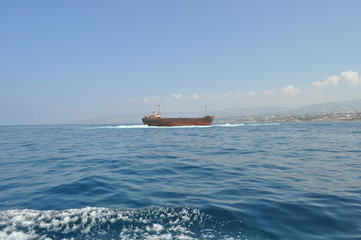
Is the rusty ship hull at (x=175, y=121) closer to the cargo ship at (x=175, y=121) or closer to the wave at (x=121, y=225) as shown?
the cargo ship at (x=175, y=121)

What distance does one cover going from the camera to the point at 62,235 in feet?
14.5

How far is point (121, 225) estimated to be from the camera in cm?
480

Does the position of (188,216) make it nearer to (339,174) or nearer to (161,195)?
(161,195)

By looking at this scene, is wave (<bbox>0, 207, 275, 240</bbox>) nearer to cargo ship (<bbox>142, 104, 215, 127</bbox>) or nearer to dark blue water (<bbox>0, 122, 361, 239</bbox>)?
dark blue water (<bbox>0, 122, 361, 239</bbox>)

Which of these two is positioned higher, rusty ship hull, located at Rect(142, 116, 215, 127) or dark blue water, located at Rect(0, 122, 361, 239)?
rusty ship hull, located at Rect(142, 116, 215, 127)

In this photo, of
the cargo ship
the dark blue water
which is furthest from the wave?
the cargo ship

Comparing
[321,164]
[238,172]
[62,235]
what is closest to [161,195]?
→ [62,235]

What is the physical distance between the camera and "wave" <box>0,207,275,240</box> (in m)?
4.40

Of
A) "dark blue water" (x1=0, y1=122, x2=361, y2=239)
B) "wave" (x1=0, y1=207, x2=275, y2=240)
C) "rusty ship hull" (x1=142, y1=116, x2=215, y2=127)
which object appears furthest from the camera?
"rusty ship hull" (x1=142, y1=116, x2=215, y2=127)

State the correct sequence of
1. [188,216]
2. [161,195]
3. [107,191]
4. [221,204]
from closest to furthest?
1. [188,216]
2. [221,204]
3. [161,195]
4. [107,191]

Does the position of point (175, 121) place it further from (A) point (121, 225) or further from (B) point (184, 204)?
(A) point (121, 225)

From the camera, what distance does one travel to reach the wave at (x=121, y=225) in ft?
14.4

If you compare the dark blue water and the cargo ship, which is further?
the cargo ship

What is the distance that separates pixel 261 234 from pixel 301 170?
7.72m
